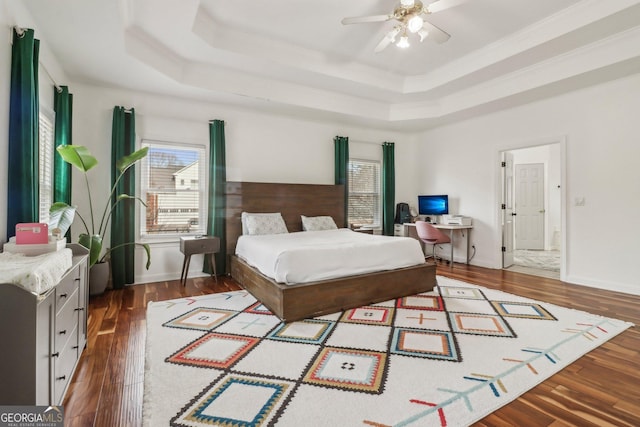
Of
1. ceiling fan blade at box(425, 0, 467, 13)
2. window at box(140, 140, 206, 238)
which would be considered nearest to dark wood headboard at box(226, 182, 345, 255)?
window at box(140, 140, 206, 238)

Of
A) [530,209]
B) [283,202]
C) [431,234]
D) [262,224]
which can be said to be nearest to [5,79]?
[262,224]

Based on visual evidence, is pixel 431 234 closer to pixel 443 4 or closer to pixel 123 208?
pixel 443 4

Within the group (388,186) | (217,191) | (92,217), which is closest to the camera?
(92,217)

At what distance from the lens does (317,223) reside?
4.94m

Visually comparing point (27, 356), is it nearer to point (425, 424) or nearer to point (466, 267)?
point (425, 424)

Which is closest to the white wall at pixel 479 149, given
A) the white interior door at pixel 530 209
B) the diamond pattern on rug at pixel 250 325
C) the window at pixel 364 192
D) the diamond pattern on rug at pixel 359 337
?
the window at pixel 364 192

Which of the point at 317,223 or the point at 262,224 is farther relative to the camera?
the point at 317,223

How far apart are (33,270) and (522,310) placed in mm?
3804

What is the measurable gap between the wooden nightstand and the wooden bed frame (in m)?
0.29

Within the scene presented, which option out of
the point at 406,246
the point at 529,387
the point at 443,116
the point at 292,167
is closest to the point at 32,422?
the point at 529,387

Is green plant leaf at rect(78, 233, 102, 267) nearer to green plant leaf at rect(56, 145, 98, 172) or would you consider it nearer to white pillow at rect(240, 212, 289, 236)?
green plant leaf at rect(56, 145, 98, 172)

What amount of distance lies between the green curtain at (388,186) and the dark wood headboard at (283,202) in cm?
109

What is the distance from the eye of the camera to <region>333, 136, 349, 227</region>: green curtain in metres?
5.66

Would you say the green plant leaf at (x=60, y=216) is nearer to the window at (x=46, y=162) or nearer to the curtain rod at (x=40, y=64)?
the window at (x=46, y=162)
